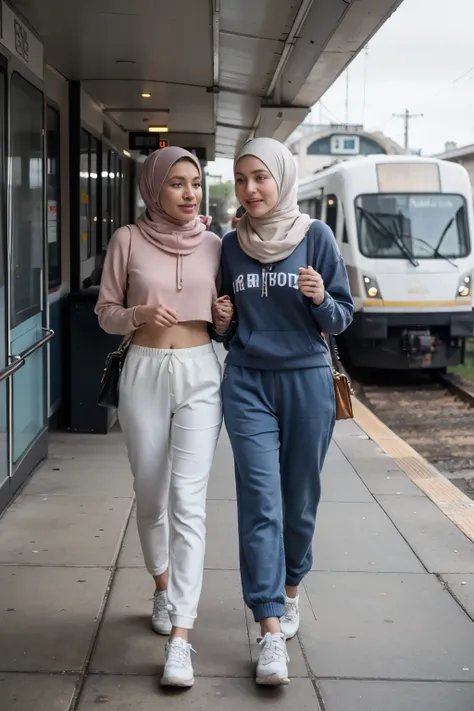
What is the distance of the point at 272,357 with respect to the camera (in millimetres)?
3459

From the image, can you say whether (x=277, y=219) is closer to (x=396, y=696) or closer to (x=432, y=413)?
(x=396, y=696)

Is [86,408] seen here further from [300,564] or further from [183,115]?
[183,115]

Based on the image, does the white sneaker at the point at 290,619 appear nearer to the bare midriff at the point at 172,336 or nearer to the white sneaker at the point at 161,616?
the white sneaker at the point at 161,616

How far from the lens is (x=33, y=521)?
5324 millimetres

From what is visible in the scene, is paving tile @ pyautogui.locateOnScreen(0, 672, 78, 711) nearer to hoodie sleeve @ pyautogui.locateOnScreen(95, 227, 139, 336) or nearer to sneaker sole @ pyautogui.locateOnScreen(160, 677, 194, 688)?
sneaker sole @ pyautogui.locateOnScreen(160, 677, 194, 688)

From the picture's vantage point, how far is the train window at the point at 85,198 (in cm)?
912

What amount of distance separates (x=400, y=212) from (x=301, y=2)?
7.75m

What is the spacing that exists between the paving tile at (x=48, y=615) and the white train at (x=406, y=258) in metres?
8.65

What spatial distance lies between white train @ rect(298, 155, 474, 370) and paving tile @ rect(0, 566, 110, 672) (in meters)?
8.65

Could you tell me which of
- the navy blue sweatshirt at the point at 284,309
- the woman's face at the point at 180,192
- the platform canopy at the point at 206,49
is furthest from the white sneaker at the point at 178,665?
the platform canopy at the point at 206,49

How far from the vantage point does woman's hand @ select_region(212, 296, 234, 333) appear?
346cm

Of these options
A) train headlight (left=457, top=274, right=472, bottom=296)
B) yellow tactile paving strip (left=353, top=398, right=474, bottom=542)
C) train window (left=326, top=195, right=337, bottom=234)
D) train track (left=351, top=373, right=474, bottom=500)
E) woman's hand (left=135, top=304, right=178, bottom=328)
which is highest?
train window (left=326, top=195, right=337, bottom=234)

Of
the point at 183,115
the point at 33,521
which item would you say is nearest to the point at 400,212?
the point at 183,115

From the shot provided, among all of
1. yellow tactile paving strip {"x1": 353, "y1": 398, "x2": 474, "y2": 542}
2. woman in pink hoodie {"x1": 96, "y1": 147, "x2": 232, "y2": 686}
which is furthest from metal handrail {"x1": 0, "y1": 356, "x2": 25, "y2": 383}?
yellow tactile paving strip {"x1": 353, "y1": 398, "x2": 474, "y2": 542}
